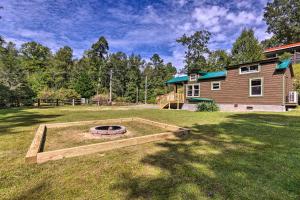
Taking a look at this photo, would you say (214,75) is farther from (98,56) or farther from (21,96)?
(98,56)

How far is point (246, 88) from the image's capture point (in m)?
13.4

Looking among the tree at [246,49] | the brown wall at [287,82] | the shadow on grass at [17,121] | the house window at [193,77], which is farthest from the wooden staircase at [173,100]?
the tree at [246,49]

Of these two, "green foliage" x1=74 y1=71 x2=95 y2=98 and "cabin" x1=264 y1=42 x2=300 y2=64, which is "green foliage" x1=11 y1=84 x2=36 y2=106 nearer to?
"green foliage" x1=74 y1=71 x2=95 y2=98

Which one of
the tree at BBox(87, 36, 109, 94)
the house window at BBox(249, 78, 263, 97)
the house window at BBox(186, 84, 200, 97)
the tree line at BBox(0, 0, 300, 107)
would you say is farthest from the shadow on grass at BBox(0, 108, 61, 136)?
the tree at BBox(87, 36, 109, 94)

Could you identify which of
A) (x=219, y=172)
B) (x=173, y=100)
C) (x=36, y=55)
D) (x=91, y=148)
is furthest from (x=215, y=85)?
(x=36, y=55)

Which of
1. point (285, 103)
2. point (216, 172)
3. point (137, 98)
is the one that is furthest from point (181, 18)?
point (216, 172)

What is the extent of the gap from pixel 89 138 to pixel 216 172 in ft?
11.6

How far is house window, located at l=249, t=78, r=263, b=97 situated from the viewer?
12555mm

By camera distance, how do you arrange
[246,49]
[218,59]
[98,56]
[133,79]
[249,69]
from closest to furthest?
[249,69], [246,49], [218,59], [133,79], [98,56]

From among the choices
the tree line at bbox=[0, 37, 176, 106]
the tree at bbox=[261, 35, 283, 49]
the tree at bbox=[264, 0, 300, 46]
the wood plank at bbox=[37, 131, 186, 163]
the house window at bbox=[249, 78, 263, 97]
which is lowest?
the wood plank at bbox=[37, 131, 186, 163]

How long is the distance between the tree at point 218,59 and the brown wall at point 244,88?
15.9 meters

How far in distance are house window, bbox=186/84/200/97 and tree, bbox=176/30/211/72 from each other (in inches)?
514

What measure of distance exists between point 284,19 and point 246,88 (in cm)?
3373

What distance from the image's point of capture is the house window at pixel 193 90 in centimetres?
1742
